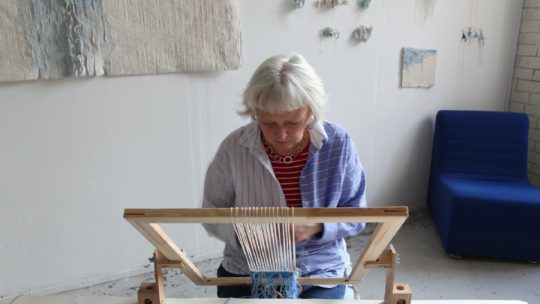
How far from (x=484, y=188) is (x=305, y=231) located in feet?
5.91

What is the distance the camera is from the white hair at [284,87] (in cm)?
114

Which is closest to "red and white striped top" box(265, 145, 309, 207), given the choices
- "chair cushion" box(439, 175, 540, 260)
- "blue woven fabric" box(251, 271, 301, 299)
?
"blue woven fabric" box(251, 271, 301, 299)

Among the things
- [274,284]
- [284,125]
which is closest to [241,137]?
[284,125]

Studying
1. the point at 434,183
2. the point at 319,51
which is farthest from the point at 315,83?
the point at 434,183

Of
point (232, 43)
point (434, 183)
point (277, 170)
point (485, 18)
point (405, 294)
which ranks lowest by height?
point (434, 183)

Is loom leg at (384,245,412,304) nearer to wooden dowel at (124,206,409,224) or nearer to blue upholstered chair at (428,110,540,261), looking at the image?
wooden dowel at (124,206,409,224)

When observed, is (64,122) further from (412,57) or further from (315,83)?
(412,57)

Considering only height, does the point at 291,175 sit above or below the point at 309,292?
above

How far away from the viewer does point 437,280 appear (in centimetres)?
241

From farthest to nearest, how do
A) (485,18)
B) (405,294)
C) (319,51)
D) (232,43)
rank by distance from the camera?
1. (485,18)
2. (319,51)
3. (232,43)
4. (405,294)

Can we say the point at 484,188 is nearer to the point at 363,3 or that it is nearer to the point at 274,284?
the point at 363,3

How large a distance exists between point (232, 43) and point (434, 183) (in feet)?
5.60

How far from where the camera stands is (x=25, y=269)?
2225 mm

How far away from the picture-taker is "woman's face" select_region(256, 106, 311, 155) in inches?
46.3
